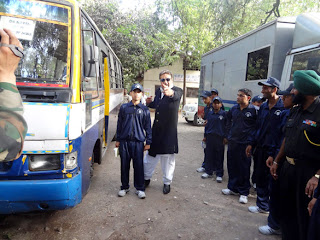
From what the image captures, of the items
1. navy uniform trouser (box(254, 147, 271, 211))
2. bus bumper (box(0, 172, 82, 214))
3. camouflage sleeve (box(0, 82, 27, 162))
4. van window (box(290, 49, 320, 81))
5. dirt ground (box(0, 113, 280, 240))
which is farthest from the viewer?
van window (box(290, 49, 320, 81))

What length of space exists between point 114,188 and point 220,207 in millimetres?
1857

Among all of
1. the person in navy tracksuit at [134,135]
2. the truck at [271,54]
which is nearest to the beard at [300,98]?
the truck at [271,54]

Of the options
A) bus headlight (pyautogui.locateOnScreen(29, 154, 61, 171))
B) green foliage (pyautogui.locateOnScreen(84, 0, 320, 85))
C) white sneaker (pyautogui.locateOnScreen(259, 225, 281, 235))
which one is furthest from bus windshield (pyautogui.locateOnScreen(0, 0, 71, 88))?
green foliage (pyautogui.locateOnScreen(84, 0, 320, 85))

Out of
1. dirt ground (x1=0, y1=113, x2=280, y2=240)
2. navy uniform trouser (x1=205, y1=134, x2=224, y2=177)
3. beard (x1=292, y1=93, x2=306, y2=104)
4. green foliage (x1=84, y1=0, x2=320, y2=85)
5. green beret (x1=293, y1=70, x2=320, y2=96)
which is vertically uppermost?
green foliage (x1=84, y1=0, x2=320, y2=85)

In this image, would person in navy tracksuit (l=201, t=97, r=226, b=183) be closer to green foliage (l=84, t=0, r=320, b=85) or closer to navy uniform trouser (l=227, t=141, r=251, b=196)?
navy uniform trouser (l=227, t=141, r=251, b=196)

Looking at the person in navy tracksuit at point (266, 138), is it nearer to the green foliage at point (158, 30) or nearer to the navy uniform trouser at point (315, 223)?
the navy uniform trouser at point (315, 223)

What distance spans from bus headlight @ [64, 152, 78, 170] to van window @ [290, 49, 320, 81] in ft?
15.1

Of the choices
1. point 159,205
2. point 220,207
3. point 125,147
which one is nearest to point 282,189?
point 220,207

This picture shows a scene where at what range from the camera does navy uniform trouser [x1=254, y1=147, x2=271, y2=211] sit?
3.36 meters

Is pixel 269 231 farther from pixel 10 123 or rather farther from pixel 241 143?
pixel 10 123

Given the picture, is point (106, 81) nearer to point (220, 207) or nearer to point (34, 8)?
point (34, 8)

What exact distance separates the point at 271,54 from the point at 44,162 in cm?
537

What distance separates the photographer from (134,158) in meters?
3.73

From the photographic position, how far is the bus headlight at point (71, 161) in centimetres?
246
